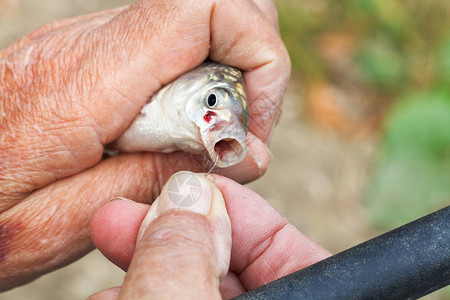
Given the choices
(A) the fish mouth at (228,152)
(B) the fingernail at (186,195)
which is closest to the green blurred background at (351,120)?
(A) the fish mouth at (228,152)

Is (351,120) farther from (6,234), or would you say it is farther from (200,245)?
(200,245)

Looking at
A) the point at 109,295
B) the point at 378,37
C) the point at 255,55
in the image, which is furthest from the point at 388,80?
the point at 109,295

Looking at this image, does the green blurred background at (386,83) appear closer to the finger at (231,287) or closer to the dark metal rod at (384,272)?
the finger at (231,287)

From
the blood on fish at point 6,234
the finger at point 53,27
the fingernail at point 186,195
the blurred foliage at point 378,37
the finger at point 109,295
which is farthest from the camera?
the blurred foliage at point 378,37

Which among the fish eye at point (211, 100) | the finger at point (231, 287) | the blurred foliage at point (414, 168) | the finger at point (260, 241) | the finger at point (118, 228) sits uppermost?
the fish eye at point (211, 100)

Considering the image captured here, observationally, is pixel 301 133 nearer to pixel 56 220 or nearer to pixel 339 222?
pixel 339 222
